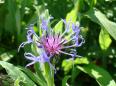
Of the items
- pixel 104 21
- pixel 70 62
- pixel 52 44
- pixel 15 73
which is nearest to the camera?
pixel 52 44

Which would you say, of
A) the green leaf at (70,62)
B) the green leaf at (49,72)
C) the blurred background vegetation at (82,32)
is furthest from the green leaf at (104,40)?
the green leaf at (49,72)

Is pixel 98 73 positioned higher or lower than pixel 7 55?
lower

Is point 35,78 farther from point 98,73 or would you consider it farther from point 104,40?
point 104,40

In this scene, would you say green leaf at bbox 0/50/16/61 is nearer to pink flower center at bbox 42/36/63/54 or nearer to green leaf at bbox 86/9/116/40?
green leaf at bbox 86/9/116/40

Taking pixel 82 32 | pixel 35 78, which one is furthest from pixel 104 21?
pixel 35 78

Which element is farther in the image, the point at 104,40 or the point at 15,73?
the point at 104,40

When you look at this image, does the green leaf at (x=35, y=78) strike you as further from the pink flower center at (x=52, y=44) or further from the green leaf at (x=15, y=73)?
the pink flower center at (x=52, y=44)
